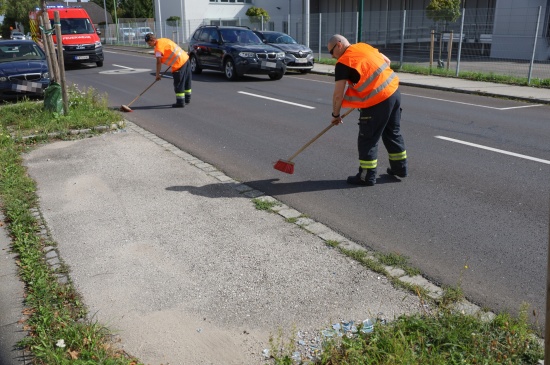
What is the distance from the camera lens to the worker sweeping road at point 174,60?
1196 centimetres

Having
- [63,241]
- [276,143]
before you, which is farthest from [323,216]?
[276,143]

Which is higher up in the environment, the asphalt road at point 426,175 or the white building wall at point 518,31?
the white building wall at point 518,31

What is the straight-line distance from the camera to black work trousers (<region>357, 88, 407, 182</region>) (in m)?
6.27

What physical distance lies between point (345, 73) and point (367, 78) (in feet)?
0.89

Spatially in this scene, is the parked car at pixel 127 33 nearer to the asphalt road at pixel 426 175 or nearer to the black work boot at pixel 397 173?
the asphalt road at pixel 426 175

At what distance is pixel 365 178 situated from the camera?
6.61 meters

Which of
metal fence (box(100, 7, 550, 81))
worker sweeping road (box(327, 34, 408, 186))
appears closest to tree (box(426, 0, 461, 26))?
metal fence (box(100, 7, 550, 81))

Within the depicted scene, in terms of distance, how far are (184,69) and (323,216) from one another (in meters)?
7.72

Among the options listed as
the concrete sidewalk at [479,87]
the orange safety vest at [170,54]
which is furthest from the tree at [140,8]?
the orange safety vest at [170,54]

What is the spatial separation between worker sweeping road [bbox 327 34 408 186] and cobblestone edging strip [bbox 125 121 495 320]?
1.26 metres

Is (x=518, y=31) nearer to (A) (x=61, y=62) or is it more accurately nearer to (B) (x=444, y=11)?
(B) (x=444, y=11)

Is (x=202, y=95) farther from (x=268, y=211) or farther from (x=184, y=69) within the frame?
(x=268, y=211)

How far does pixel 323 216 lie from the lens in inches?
224

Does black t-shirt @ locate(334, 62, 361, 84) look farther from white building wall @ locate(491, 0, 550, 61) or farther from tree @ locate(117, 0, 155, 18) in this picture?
tree @ locate(117, 0, 155, 18)
